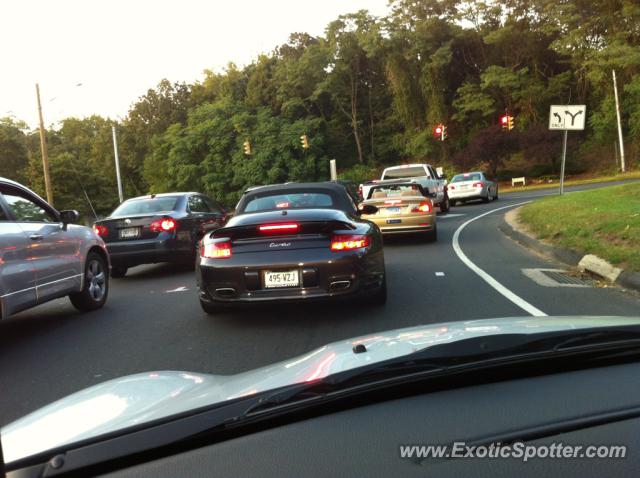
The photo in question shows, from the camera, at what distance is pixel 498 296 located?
7.13m

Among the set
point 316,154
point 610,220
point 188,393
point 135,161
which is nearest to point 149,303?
point 188,393

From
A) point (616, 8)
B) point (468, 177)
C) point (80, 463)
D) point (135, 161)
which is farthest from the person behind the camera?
point (135, 161)

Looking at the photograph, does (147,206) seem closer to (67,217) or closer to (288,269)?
(67,217)

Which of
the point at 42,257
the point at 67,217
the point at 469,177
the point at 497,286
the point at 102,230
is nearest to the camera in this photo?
the point at 42,257

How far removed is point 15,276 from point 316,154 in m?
52.1

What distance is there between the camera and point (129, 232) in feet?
34.8

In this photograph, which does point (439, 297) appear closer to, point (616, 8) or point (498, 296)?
point (498, 296)

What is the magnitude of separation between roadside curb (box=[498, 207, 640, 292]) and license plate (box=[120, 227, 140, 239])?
7.51 metres

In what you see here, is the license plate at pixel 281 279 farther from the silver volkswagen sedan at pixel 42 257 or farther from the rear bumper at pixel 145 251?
the rear bumper at pixel 145 251

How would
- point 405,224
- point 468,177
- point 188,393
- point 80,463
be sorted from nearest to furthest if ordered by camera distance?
point 80,463
point 188,393
point 405,224
point 468,177

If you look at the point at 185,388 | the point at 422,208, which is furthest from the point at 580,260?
the point at 185,388

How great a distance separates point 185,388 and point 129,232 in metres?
8.75

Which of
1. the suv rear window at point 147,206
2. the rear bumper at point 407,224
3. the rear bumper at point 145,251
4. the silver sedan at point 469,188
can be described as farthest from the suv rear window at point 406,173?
the rear bumper at point 145,251

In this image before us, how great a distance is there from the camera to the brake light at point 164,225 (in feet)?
34.5
